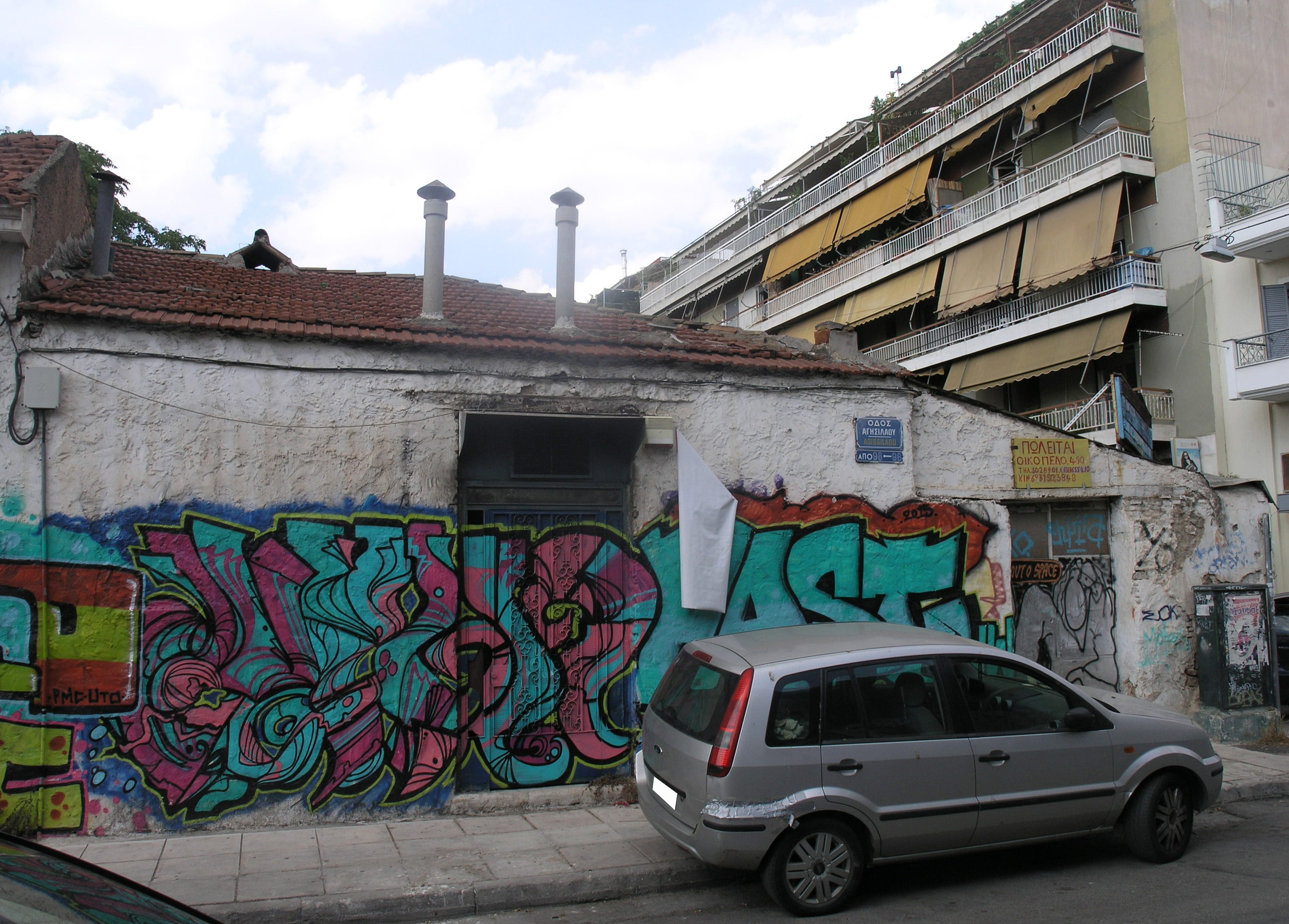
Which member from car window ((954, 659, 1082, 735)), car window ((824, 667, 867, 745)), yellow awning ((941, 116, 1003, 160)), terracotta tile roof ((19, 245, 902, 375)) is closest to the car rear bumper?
car window ((824, 667, 867, 745))

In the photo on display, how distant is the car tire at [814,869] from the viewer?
16.2 ft

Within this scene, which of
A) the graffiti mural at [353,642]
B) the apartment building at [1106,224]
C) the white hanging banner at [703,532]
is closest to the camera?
the graffiti mural at [353,642]

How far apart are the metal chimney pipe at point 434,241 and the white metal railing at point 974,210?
1892 cm

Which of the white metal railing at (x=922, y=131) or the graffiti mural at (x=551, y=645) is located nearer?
the graffiti mural at (x=551, y=645)

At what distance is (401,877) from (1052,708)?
14.1ft

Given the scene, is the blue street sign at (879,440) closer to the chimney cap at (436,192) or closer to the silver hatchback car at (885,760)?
the silver hatchback car at (885,760)

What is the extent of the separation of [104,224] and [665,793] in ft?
24.2

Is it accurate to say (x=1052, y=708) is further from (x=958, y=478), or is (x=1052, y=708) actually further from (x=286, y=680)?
(x=286, y=680)

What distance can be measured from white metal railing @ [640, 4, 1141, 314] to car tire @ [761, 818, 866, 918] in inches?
904

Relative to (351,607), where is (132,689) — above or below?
below

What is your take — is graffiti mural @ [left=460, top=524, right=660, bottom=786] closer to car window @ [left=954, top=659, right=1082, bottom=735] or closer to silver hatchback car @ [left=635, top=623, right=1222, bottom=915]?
silver hatchback car @ [left=635, top=623, right=1222, bottom=915]

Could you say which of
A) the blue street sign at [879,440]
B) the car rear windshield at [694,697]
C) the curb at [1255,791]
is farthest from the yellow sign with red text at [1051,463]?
the car rear windshield at [694,697]

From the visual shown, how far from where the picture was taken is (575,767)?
292 inches

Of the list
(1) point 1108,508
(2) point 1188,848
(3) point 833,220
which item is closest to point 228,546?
(2) point 1188,848
